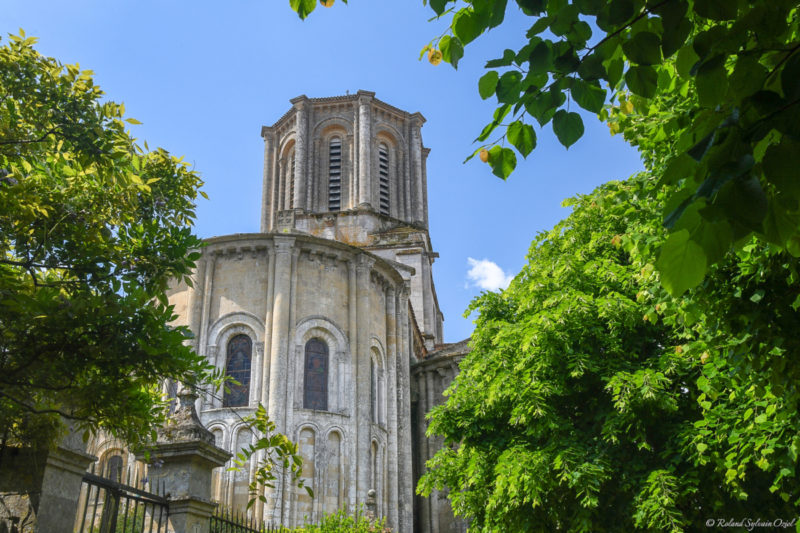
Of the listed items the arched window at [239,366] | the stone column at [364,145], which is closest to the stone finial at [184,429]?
the arched window at [239,366]

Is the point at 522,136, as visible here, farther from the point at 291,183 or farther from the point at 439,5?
the point at 291,183

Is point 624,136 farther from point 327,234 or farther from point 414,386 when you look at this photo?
point 327,234

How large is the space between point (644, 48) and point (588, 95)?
16.4 inches

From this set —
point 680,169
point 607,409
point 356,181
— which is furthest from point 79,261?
point 356,181

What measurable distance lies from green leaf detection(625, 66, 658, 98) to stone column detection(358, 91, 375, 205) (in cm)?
3177

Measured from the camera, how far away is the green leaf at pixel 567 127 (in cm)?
331

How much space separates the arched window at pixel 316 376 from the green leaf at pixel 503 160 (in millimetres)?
18523

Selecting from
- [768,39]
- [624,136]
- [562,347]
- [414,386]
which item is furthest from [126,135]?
[414,386]

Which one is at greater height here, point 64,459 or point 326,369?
point 326,369

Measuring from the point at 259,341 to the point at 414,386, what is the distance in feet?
25.8

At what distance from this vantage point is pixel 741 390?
7.75 meters

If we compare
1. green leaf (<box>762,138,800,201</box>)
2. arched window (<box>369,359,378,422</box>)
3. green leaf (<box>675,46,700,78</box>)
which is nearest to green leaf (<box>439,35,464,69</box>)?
green leaf (<box>675,46,700,78</box>)

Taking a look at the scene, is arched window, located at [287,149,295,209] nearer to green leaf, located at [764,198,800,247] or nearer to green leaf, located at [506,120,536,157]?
green leaf, located at [506,120,536,157]

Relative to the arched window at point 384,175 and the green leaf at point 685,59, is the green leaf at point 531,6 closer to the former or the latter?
the green leaf at point 685,59
